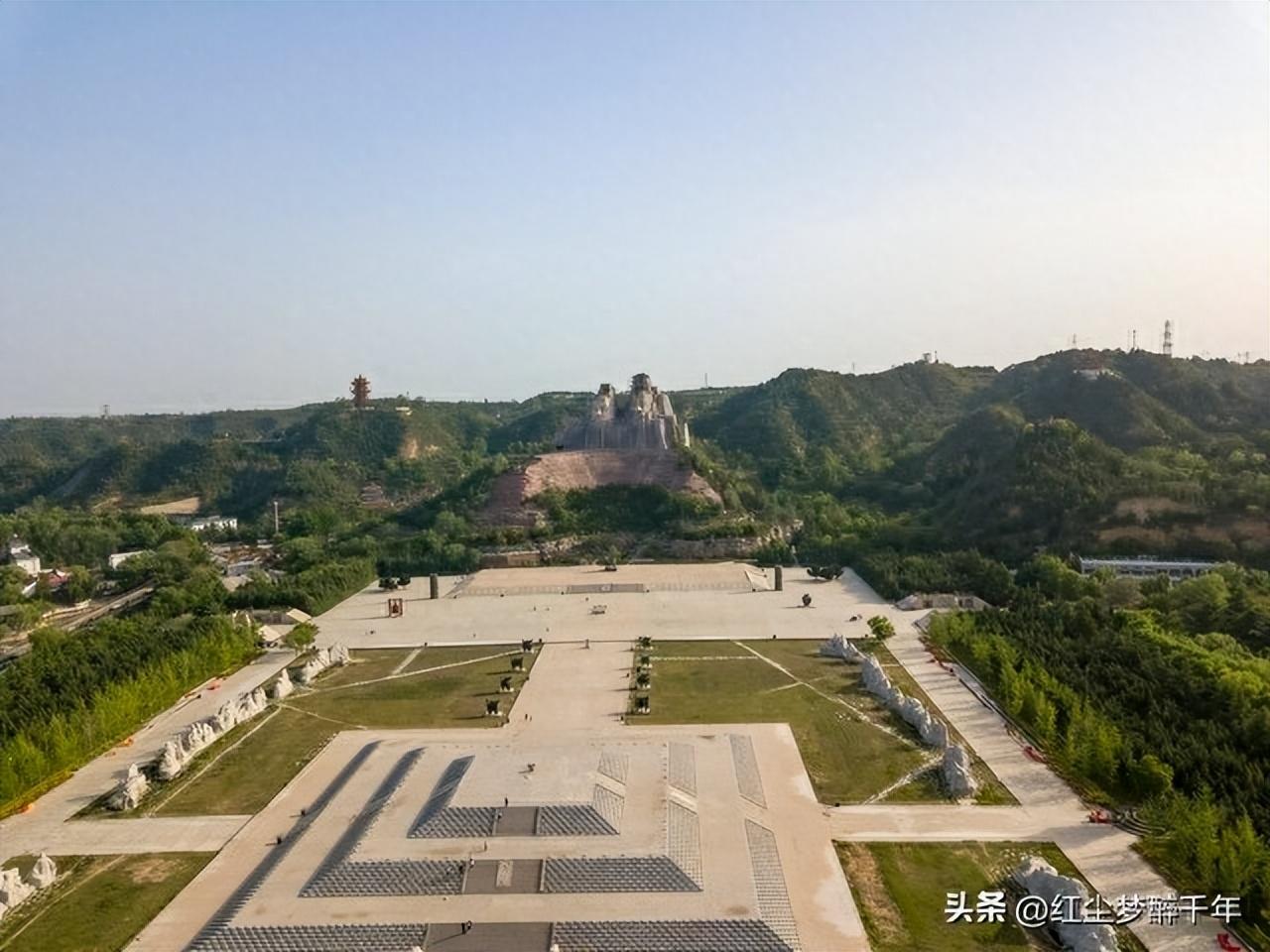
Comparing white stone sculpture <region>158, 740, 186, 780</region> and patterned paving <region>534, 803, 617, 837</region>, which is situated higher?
patterned paving <region>534, 803, 617, 837</region>

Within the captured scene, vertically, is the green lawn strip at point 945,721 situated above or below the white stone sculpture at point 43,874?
above

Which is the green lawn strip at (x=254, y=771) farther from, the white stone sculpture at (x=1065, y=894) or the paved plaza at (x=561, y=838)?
the white stone sculpture at (x=1065, y=894)

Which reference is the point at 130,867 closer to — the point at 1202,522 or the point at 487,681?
the point at 487,681

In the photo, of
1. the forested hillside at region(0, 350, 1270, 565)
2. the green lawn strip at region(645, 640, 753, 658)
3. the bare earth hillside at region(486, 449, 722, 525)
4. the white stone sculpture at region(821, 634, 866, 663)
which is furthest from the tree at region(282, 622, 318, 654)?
the bare earth hillside at region(486, 449, 722, 525)

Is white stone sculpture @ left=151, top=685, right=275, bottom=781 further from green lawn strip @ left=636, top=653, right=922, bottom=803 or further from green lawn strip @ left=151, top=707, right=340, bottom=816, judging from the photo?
green lawn strip @ left=636, top=653, right=922, bottom=803

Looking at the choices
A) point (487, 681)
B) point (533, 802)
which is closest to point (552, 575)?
point (487, 681)

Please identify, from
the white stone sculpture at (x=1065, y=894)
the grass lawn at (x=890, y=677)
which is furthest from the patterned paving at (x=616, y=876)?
the grass lawn at (x=890, y=677)
